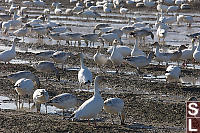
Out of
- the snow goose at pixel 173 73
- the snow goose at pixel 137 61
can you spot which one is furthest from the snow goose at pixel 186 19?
the snow goose at pixel 173 73

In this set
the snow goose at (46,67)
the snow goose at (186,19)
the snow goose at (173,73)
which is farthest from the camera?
the snow goose at (186,19)

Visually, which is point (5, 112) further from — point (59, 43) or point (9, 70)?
point (59, 43)

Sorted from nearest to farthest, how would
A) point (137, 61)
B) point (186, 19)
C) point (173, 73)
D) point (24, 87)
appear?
point (24, 87) → point (173, 73) → point (137, 61) → point (186, 19)

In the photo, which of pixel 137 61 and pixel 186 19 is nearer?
pixel 137 61

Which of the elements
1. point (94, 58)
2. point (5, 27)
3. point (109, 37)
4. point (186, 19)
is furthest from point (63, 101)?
point (186, 19)

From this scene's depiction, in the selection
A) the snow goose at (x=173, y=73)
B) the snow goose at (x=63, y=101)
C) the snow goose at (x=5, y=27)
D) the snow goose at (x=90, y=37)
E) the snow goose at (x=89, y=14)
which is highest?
the snow goose at (x=63, y=101)

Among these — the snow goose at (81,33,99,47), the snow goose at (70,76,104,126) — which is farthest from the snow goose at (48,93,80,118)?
the snow goose at (81,33,99,47)

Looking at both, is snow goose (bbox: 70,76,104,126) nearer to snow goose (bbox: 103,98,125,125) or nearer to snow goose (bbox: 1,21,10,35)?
snow goose (bbox: 103,98,125,125)

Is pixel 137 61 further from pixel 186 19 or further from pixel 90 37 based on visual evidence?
pixel 186 19

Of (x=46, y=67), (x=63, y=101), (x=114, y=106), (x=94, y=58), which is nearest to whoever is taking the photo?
(x=114, y=106)

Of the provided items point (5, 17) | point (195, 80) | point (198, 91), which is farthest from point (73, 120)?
point (5, 17)

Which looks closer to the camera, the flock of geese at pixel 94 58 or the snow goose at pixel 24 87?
the flock of geese at pixel 94 58

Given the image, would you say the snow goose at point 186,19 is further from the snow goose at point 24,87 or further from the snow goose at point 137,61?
the snow goose at point 24,87

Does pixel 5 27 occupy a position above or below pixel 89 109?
below
